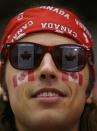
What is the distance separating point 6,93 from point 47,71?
1.28 ft

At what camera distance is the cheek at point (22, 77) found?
3.64m

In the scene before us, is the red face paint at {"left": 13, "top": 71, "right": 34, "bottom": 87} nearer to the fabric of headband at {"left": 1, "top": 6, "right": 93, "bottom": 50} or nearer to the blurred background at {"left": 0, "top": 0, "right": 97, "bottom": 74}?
the fabric of headband at {"left": 1, "top": 6, "right": 93, "bottom": 50}

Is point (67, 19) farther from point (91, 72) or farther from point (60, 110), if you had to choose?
point (60, 110)

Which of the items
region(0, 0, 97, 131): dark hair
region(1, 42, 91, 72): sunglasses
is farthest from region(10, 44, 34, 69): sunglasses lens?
region(0, 0, 97, 131): dark hair

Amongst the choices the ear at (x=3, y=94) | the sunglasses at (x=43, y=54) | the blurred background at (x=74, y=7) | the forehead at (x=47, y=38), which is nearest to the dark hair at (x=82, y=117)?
the ear at (x=3, y=94)

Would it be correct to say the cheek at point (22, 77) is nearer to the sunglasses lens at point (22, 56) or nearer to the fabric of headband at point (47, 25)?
the sunglasses lens at point (22, 56)

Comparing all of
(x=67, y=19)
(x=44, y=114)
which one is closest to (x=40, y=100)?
(x=44, y=114)

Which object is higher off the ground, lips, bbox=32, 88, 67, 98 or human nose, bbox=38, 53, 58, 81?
human nose, bbox=38, 53, 58, 81

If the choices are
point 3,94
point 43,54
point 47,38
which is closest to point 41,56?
point 43,54

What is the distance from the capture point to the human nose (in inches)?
141

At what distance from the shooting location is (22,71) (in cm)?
371

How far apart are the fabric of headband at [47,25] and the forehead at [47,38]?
22 millimetres

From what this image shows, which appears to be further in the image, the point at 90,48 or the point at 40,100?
the point at 90,48

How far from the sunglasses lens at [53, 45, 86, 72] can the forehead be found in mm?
51
